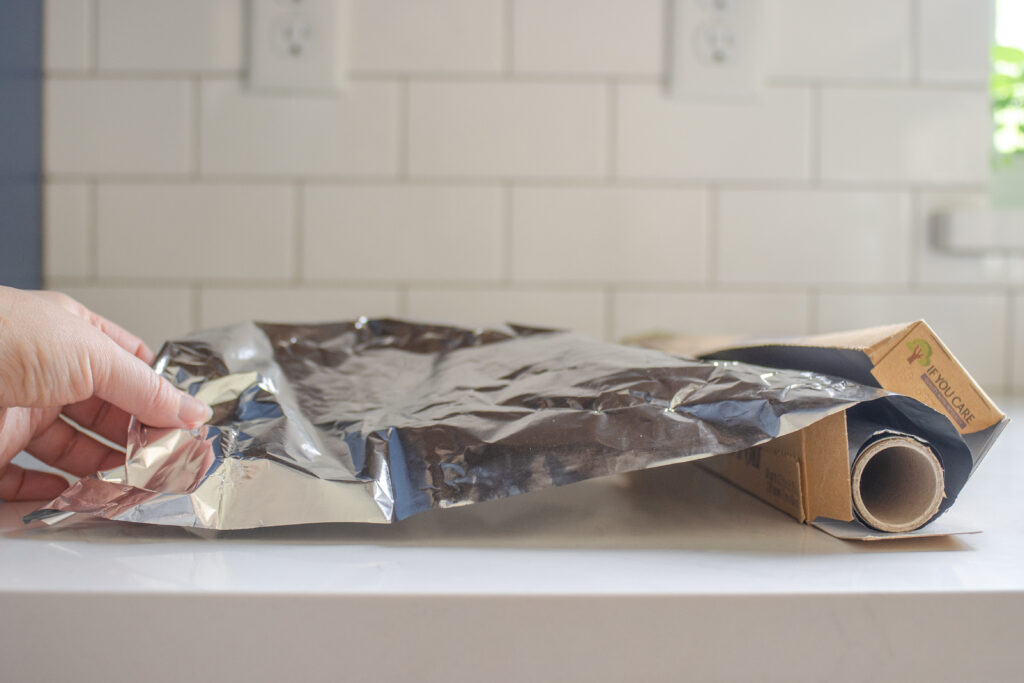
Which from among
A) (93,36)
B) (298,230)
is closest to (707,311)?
(298,230)

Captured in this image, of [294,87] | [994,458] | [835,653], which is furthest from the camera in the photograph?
[294,87]

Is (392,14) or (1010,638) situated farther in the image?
(392,14)

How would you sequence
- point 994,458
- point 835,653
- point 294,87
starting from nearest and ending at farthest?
point 835,653 < point 994,458 < point 294,87

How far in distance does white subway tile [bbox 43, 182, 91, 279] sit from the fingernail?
0.68 m

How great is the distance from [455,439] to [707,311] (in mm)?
664

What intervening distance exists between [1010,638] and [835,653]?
68mm

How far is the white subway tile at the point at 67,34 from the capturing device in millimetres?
898

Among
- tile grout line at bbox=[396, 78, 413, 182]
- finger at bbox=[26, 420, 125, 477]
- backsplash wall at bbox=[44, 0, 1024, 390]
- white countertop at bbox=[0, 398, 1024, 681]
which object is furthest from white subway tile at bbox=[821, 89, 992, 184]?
finger at bbox=[26, 420, 125, 477]

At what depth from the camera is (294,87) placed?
0.89 m

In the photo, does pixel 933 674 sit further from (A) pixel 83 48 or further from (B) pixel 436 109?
(A) pixel 83 48

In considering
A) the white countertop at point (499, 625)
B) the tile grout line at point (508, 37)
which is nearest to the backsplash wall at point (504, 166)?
the tile grout line at point (508, 37)

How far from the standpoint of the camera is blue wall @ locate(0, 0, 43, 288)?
820 mm

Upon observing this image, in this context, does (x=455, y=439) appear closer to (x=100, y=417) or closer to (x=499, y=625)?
(x=499, y=625)

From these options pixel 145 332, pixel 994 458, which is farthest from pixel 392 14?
pixel 994 458
